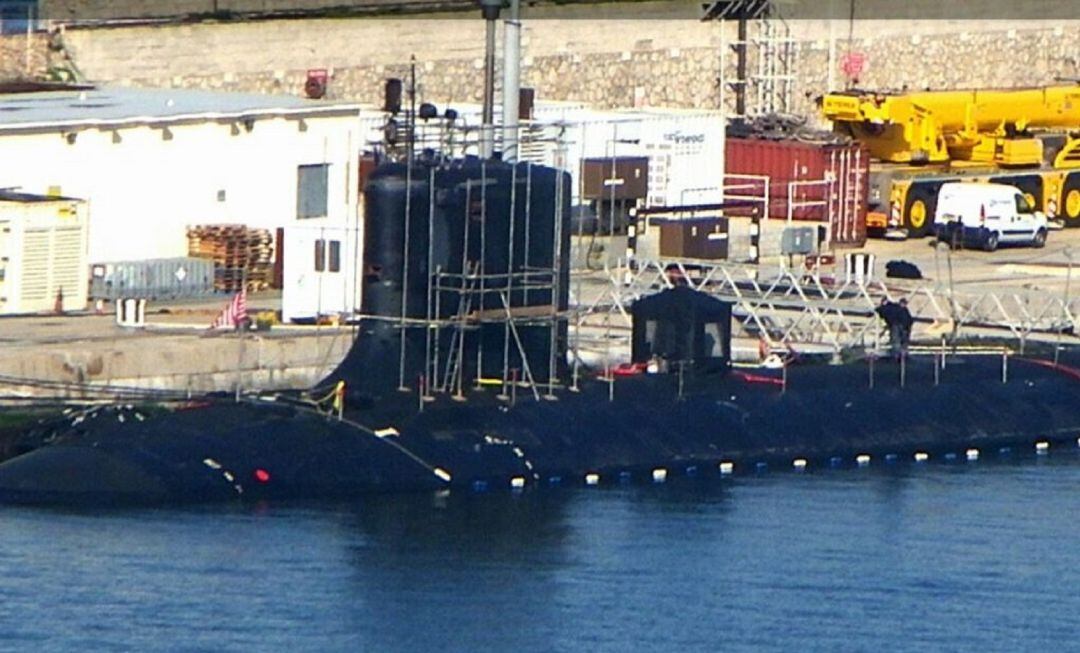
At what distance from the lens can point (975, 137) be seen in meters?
71.3

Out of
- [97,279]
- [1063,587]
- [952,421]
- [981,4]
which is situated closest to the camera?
[1063,587]

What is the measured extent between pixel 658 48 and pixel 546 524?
146ft

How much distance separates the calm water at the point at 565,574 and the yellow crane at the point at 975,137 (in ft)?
103

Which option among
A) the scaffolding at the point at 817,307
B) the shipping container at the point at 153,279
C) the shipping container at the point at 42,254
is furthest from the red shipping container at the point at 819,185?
the shipping container at the point at 42,254

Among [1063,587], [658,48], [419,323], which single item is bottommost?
[1063,587]

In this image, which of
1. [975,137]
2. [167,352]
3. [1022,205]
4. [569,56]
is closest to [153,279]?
[167,352]

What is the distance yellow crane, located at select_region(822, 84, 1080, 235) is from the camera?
2699 inches

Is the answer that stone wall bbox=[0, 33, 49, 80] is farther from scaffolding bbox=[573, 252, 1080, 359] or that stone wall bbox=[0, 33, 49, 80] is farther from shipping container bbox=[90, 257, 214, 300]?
scaffolding bbox=[573, 252, 1080, 359]

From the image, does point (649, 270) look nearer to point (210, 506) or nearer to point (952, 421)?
point (952, 421)

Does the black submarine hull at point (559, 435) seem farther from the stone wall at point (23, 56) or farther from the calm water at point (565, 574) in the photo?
the stone wall at point (23, 56)

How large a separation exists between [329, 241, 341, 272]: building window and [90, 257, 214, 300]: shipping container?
3594mm

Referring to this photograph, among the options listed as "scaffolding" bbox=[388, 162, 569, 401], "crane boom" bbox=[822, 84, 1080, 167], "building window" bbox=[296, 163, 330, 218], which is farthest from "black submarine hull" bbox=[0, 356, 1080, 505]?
"crane boom" bbox=[822, 84, 1080, 167]

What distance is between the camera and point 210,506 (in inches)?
1346

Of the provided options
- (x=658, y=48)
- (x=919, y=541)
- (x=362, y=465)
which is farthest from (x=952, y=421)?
(x=658, y=48)
